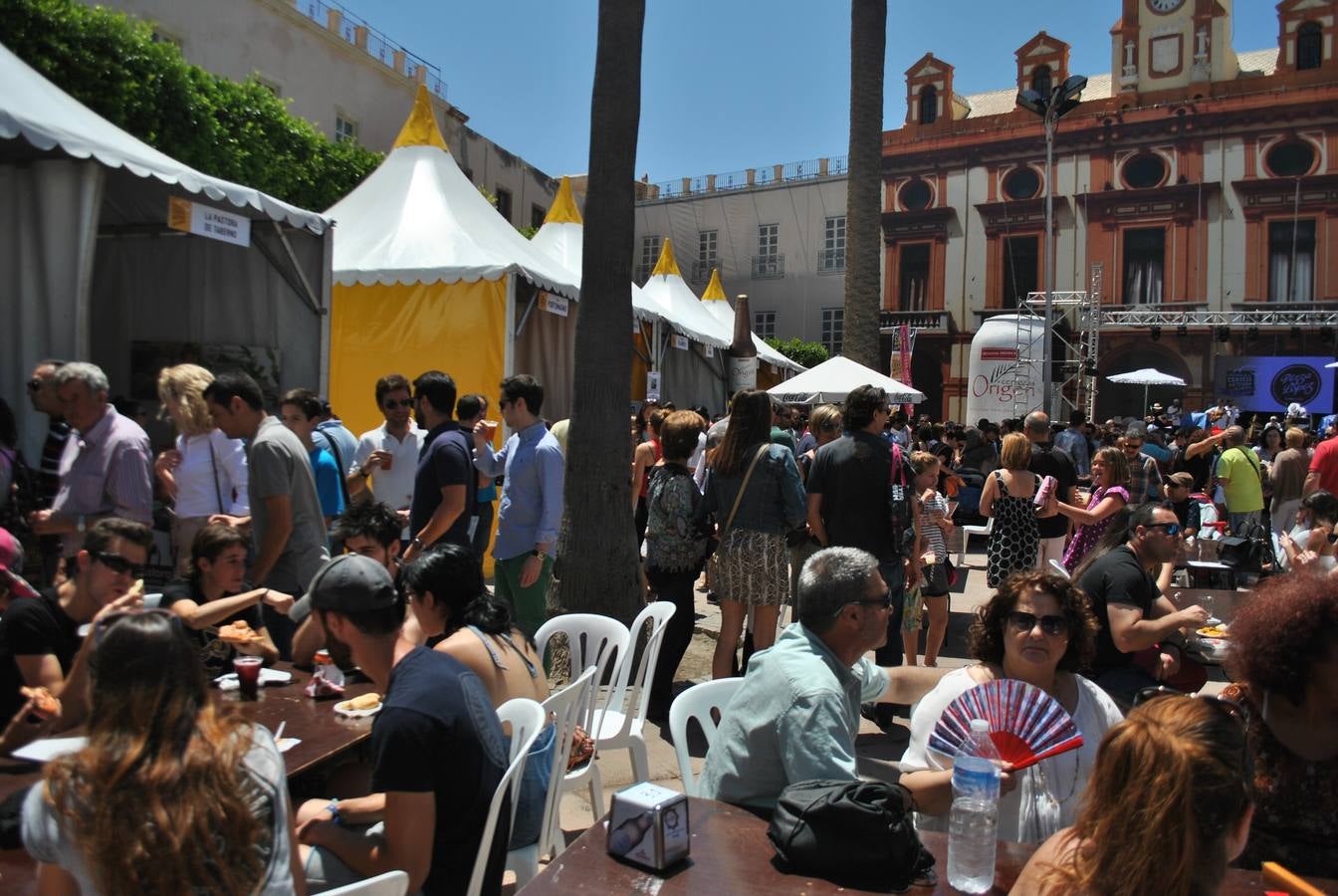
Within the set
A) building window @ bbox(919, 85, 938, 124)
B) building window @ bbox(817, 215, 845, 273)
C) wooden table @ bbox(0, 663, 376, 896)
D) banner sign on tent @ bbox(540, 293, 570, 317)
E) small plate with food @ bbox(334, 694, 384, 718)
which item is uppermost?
building window @ bbox(919, 85, 938, 124)

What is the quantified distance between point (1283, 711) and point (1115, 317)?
31.5 metres

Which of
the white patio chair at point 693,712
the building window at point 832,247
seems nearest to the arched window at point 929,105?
the building window at point 832,247

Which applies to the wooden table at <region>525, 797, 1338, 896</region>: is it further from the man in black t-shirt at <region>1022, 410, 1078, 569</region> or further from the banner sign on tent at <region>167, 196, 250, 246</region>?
the banner sign on tent at <region>167, 196, 250, 246</region>

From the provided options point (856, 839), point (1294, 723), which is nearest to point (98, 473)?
point (856, 839)

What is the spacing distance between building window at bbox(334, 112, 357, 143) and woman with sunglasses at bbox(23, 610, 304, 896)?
83.0 ft

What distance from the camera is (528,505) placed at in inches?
211

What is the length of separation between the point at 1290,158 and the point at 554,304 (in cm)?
2961

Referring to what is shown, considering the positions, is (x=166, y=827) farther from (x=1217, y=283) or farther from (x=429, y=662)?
(x=1217, y=283)

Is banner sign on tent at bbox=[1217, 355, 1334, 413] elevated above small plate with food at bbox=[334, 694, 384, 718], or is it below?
above

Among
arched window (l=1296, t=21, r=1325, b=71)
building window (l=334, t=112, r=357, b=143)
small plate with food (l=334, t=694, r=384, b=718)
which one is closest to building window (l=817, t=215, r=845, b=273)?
arched window (l=1296, t=21, r=1325, b=71)

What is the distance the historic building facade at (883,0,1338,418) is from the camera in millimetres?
29609

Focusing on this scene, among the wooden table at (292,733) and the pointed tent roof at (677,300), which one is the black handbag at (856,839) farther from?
the pointed tent roof at (677,300)

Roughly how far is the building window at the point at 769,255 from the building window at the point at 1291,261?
1792 centimetres

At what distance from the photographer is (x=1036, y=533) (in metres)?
6.53
